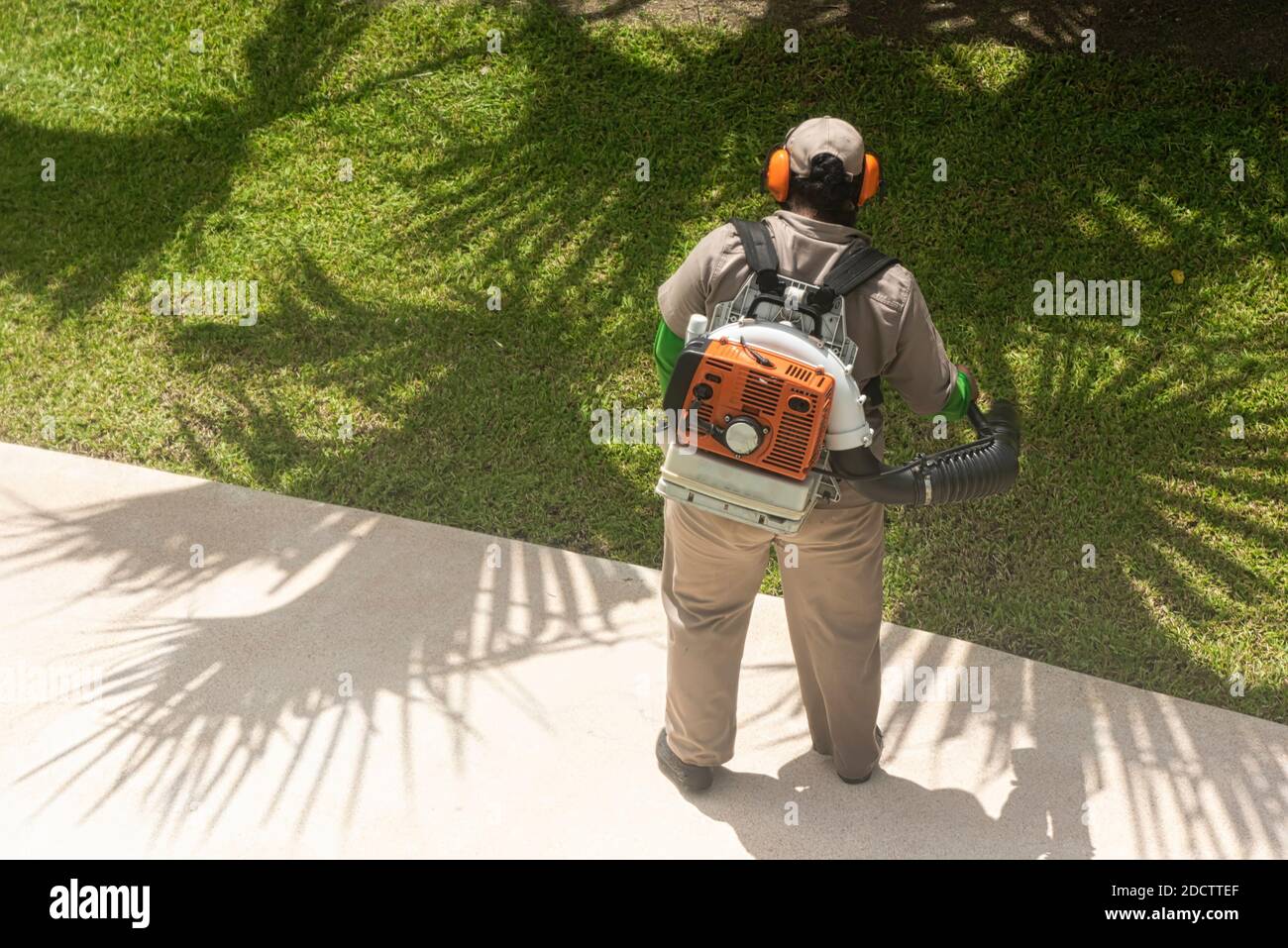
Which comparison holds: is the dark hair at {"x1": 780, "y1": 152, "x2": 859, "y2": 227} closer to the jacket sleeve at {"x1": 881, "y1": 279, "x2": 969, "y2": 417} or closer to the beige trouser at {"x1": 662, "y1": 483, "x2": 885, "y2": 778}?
the jacket sleeve at {"x1": 881, "y1": 279, "x2": 969, "y2": 417}

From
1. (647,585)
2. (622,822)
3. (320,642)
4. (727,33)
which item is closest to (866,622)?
(622,822)

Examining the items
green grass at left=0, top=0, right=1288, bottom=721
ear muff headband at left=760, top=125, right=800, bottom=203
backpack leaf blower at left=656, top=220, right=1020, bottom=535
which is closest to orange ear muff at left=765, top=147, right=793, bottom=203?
ear muff headband at left=760, top=125, right=800, bottom=203

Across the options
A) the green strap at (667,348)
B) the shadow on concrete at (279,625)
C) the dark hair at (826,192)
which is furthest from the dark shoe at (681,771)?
the dark hair at (826,192)

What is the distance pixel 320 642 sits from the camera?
4.32 meters

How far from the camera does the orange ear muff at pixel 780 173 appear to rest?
2895 mm

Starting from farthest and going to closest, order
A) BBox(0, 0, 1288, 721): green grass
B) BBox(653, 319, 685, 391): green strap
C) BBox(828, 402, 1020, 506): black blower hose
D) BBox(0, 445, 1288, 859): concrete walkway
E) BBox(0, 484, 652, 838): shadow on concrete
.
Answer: BBox(0, 0, 1288, 721): green grass, BBox(0, 484, 652, 838): shadow on concrete, BBox(0, 445, 1288, 859): concrete walkway, BBox(653, 319, 685, 391): green strap, BBox(828, 402, 1020, 506): black blower hose

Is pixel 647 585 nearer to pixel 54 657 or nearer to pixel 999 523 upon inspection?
pixel 999 523

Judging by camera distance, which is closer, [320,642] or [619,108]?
[320,642]

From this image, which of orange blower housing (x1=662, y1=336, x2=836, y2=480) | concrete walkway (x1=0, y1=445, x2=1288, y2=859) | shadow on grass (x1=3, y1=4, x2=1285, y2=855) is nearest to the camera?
orange blower housing (x1=662, y1=336, x2=836, y2=480)

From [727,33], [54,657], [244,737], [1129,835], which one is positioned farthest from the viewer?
Answer: [727,33]

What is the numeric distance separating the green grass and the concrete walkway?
1.11ft

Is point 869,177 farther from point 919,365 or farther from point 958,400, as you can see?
point 958,400

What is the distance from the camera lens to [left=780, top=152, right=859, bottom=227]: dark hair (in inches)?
112

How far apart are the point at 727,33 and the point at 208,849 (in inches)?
190
